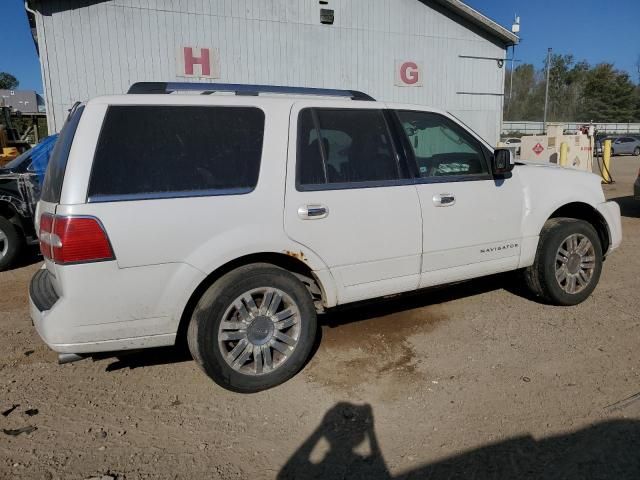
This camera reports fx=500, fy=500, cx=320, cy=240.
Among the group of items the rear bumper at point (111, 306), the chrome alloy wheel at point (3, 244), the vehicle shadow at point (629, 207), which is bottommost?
the vehicle shadow at point (629, 207)

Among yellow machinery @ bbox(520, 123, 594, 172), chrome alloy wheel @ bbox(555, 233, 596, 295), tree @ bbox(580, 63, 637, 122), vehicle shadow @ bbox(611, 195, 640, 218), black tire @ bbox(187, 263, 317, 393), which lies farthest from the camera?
tree @ bbox(580, 63, 637, 122)

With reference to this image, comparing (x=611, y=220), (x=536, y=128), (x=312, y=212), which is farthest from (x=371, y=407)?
(x=536, y=128)

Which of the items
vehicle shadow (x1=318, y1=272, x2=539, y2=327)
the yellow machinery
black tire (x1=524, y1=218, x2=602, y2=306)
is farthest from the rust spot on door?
the yellow machinery

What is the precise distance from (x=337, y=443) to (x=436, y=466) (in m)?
0.54

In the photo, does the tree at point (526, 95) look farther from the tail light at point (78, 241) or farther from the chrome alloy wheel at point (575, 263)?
the tail light at point (78, 241)

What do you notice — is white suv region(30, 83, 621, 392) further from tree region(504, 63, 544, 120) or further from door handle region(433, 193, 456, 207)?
tree region(504, 63, 544, 120)

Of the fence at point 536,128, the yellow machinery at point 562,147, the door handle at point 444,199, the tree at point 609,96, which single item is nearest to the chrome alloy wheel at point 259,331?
the door handle at point 444,199

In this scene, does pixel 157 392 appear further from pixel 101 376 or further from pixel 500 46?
pixel 500 46

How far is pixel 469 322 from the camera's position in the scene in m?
4.45

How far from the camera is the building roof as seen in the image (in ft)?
46.5

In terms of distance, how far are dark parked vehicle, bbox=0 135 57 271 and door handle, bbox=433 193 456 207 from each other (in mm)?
5711

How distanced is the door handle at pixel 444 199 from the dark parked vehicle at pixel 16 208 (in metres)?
5.71

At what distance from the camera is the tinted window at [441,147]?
3902 millimetres

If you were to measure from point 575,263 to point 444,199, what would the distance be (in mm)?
1724
